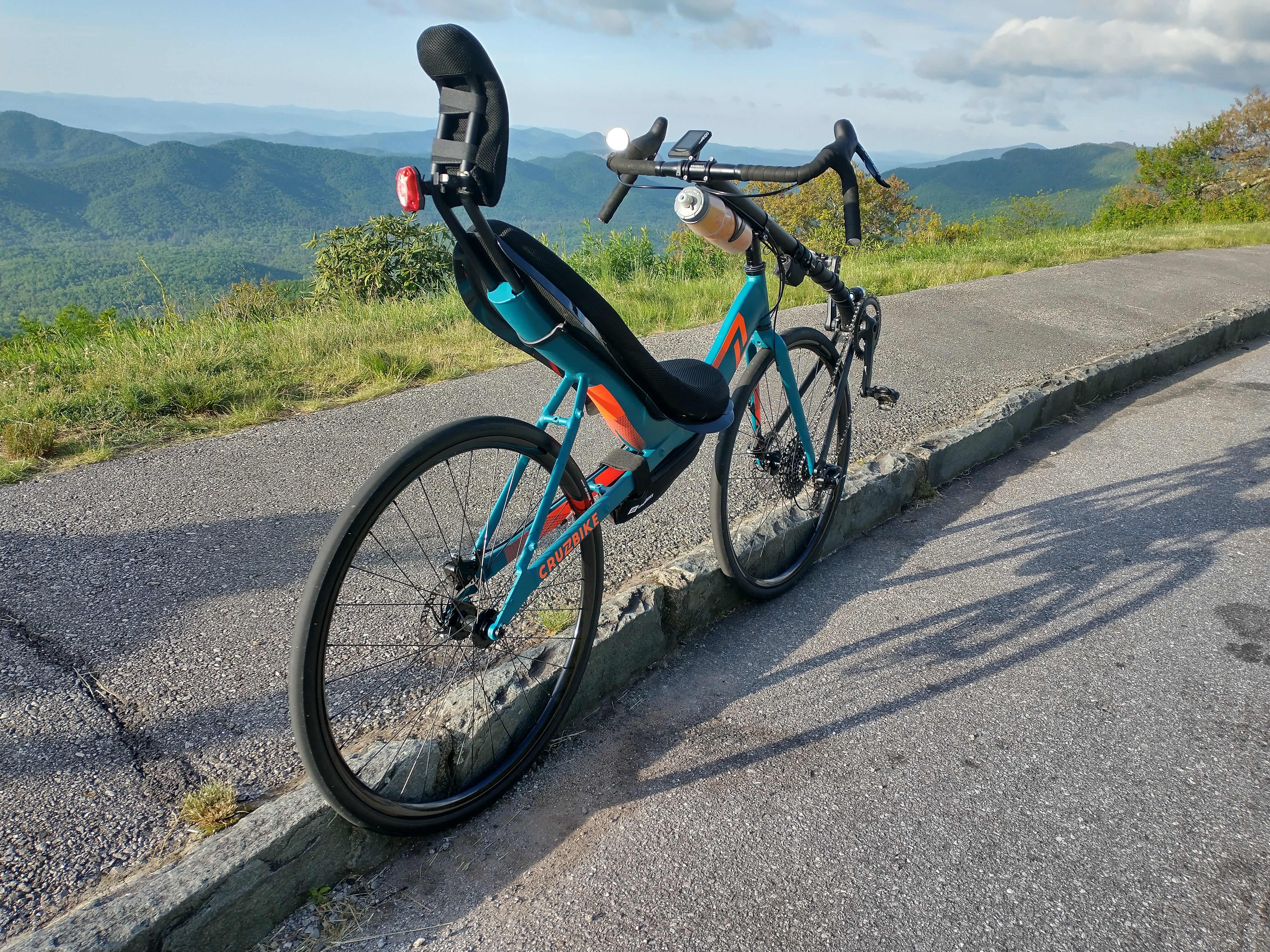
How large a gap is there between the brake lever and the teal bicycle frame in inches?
31.6

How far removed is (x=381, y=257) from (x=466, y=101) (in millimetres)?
12134

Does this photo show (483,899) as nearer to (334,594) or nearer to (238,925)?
(238,925)

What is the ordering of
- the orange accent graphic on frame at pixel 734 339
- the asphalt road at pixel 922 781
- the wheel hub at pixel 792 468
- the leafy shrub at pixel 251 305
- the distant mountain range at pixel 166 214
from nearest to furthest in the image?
the asphalt road at pixel 922 781 → the orange accent graphic on frame at pixel 734 339 → the wheel hub at pixel 792 468 → the leafy shrub at pixel 251 305 → the distant mountain range at pixel 166 214

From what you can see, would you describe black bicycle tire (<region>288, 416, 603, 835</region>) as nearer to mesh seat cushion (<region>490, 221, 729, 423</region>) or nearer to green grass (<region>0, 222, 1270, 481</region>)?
mesh seat cushion (<region>490, 221, 729, 423</region>)

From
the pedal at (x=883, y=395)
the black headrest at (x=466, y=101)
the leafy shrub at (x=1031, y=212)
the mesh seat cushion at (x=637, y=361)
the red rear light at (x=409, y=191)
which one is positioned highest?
the leafy shrub at (x=1031, y=212)

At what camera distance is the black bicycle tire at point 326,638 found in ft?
5.94

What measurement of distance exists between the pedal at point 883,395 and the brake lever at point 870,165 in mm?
1055

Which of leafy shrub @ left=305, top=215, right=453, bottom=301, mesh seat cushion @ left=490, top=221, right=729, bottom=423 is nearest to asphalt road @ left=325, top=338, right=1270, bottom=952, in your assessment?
mesh seat cushion @ left=490, top=221, right=729, bottom=423

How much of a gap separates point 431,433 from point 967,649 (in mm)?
2221

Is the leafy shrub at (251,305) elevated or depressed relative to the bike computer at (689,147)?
depressed

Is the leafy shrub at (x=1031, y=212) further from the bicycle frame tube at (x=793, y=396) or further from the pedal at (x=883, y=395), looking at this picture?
the bicycle frame tube at (x=793, y=396)

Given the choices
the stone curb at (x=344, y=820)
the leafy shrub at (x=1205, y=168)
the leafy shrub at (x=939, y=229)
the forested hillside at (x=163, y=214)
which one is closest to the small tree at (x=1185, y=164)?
the leafy shrub at (x=1205, y=168)

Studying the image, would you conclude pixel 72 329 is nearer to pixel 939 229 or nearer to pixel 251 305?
pixel 251 305

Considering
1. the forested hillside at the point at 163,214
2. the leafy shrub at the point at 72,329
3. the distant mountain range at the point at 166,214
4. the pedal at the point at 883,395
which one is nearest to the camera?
the pedal at the point at 883,395
